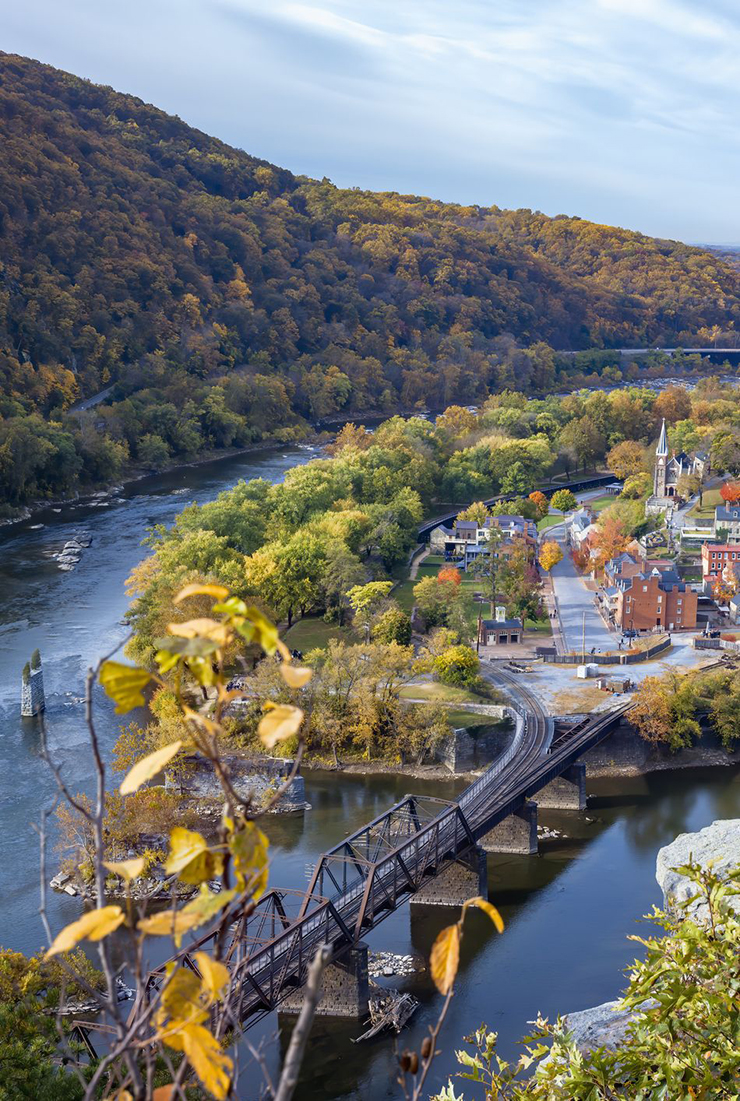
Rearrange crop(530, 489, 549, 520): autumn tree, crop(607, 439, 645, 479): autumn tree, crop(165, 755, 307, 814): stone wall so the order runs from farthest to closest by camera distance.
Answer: crop(607, 439, 645, 479): autumn tree < crop(530, 489, 549, 520): autumn tree < crop(165, 755, 307, 814): stone wall

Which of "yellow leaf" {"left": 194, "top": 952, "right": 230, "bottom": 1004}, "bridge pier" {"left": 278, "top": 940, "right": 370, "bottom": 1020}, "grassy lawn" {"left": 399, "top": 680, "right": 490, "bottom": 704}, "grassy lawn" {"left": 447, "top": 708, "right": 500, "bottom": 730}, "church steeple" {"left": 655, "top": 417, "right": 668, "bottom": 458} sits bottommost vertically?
"bridge pier" {"left": 278, "top": 940, "right": 370, "bottom": 1020}

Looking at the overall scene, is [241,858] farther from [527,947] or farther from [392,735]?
[392,735]

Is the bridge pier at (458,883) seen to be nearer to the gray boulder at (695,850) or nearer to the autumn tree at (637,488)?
the gray boulder at (695,850)

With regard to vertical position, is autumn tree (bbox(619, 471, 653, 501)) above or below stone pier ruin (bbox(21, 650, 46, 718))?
above

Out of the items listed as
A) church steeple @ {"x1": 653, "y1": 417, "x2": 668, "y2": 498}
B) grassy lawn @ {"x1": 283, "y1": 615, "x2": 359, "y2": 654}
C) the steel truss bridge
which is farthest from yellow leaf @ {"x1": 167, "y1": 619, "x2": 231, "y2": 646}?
church steeple @ {"x1": 653, "y1": 417, "x2": 668, "y2": 498}

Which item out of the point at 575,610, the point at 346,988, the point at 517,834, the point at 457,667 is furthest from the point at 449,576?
the point at 346,988

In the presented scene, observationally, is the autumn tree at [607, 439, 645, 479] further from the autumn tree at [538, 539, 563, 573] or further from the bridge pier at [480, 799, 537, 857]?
the bridge pier at [480, 799, 537, 857]

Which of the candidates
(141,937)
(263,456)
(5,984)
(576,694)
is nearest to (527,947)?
(5,984)
